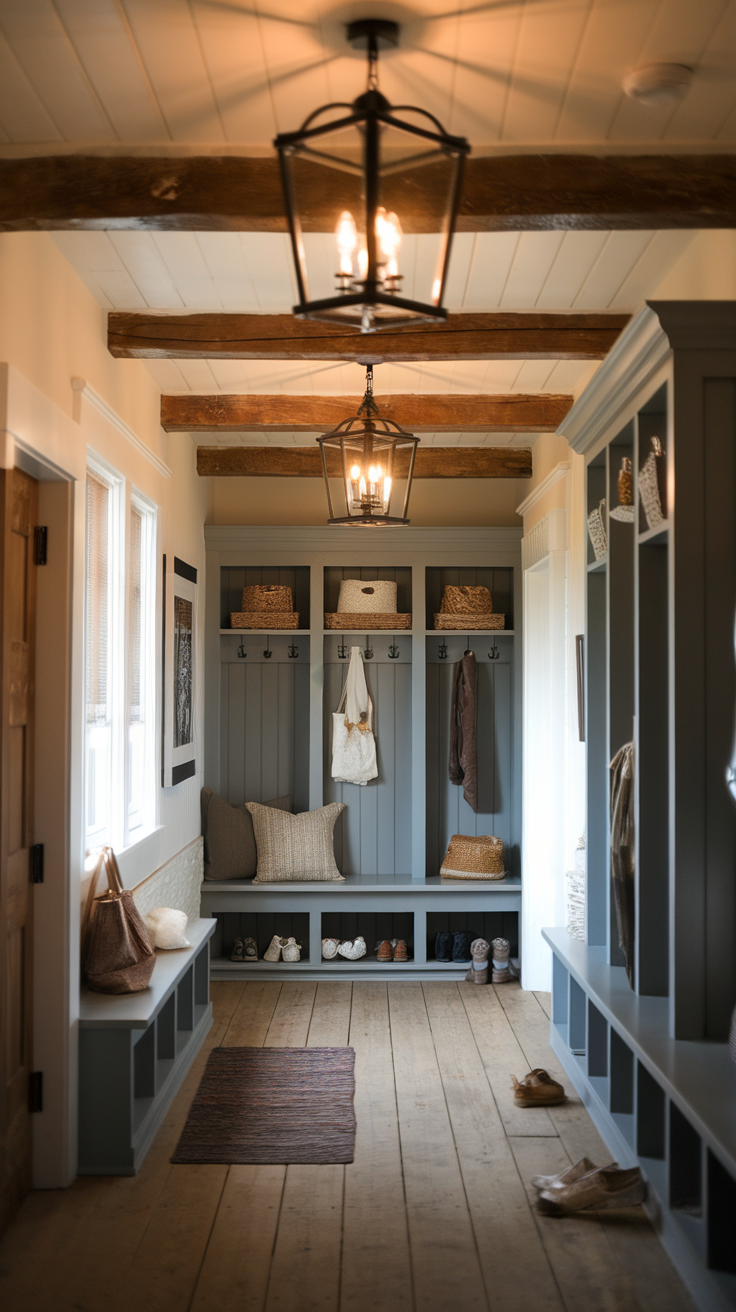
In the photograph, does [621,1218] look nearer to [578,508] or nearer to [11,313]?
[578,508]

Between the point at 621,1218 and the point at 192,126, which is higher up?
the point at 192,126

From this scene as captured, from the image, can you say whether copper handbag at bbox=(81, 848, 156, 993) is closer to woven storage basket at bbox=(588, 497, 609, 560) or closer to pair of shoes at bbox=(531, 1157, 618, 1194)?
pair of shoes at bbox=(531, 1157, 618, 1194)

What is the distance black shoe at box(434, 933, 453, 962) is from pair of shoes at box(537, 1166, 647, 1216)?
2.80 m

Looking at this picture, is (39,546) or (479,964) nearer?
(39,546)

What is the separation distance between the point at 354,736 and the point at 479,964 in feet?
4.90

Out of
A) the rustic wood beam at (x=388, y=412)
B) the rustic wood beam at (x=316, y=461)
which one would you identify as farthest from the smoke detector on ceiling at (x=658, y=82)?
the rustic wood beam at (x=316, y=461)

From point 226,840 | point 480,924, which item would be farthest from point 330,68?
point 480,924

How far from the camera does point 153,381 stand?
15.1 feet

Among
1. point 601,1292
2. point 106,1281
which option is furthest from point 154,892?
point 601,1292

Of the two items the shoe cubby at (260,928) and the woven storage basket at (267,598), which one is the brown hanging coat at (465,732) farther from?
the shoe cubby at (260,928)

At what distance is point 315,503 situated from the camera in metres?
6.42

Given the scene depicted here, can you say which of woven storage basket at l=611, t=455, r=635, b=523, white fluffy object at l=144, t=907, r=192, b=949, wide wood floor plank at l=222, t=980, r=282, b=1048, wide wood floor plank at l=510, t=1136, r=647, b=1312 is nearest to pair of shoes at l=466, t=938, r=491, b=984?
wide wood floor plank at l=222, t=980, r=282, b=1048

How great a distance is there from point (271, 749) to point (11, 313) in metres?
3.75

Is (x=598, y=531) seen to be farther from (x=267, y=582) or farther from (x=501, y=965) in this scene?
(x=267, y=582)
